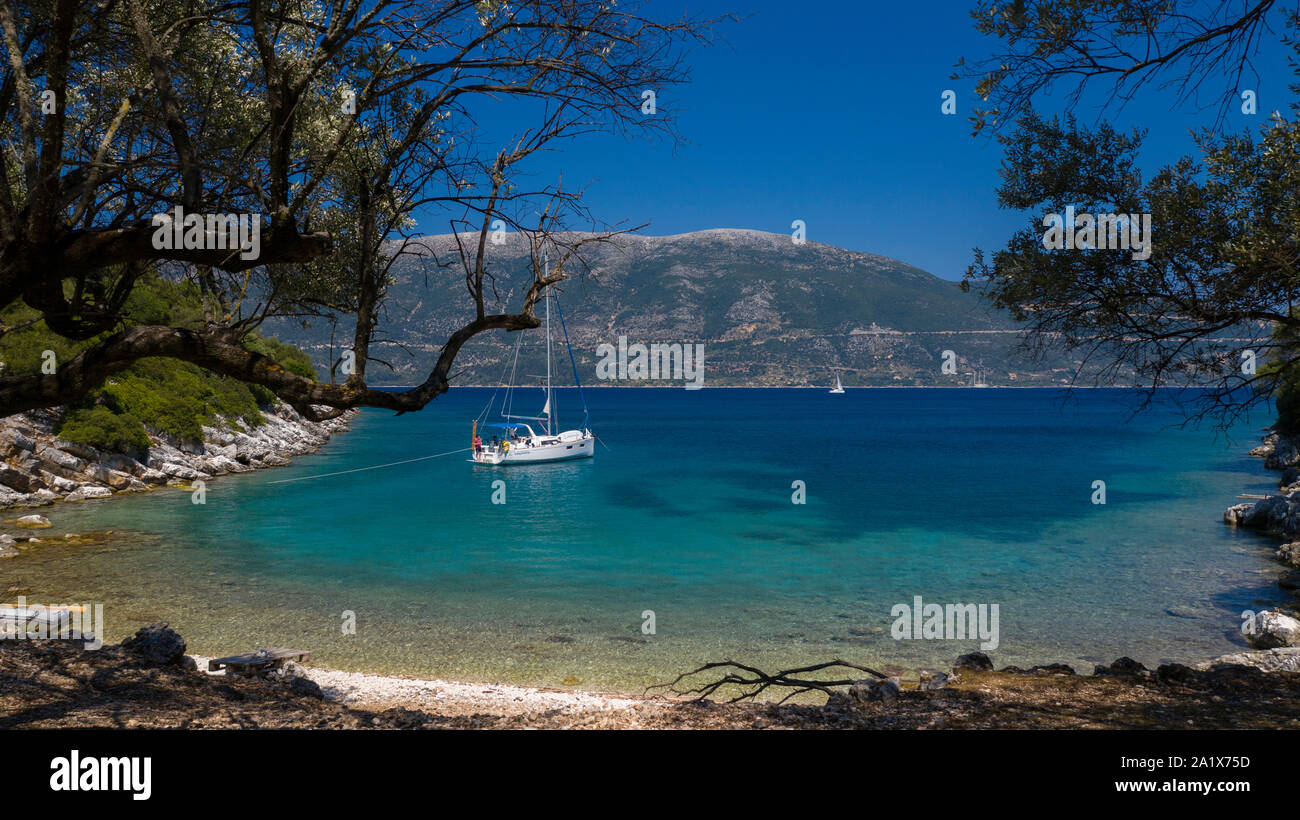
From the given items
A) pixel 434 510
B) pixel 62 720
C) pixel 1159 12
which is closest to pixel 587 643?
pixel 62 720

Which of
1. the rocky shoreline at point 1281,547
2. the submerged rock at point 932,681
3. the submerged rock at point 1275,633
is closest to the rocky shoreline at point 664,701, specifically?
the submerged rock at point 932,681

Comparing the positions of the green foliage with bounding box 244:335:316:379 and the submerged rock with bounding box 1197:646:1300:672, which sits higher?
the green foliage with bounding box 244:335:316:379

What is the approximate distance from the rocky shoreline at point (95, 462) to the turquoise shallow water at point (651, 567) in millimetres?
1734

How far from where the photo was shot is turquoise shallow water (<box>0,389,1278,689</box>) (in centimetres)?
1625

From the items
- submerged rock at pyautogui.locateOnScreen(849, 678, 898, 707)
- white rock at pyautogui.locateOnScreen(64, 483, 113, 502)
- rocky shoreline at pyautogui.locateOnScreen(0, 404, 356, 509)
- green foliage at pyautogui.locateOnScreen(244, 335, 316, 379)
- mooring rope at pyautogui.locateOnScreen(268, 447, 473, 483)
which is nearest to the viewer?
A: submerged rock at pyautogui.locateOnScreen(849, 678, 898, 707)

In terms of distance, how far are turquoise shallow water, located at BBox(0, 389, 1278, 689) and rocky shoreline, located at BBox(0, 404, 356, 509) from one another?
1734mm

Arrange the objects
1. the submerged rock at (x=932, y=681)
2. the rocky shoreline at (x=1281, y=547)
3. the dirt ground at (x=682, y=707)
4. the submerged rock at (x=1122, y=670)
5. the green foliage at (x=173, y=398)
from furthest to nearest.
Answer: the green foliage at (x=173, y=398) < the rocky shoreline at (x=1281, y=547) < the submerged rock at (x=932, y=681) < the submerged rock at (x=1122, y=670) < the dirt ground at (x=682, y=707)

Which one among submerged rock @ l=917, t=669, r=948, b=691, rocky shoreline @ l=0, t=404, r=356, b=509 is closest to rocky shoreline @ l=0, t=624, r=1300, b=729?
submerged rock @ l=917, t=669, r=948, b=691

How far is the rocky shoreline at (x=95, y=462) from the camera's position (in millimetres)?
28641

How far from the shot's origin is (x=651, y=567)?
25141 millimetres

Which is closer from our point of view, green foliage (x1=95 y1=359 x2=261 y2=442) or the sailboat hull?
green foliage (x1=95 y1=359 x2=261 y2=442)

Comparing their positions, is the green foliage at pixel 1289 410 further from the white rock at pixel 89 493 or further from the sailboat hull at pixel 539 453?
the white rock at pixel 89 493

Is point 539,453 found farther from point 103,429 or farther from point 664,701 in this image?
point 664,701

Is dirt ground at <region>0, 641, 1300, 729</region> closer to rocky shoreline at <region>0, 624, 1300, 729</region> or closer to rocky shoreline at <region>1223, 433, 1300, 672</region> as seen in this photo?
rocky shoreline at <region>0, 624, 1300, 729</region>
